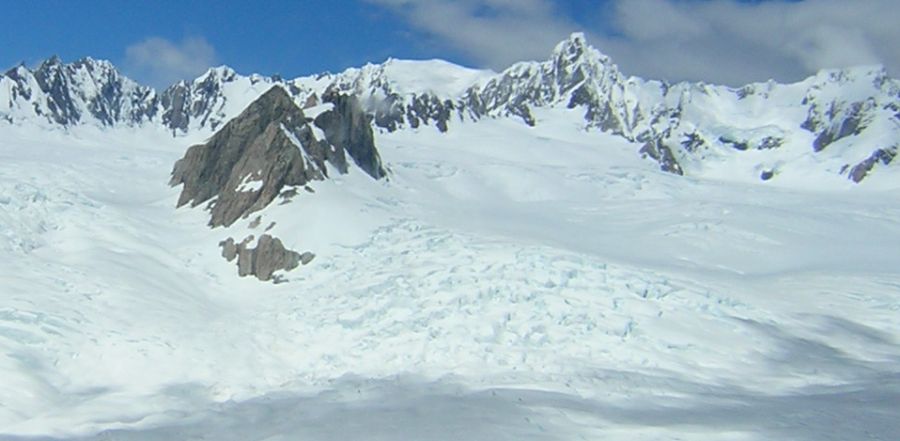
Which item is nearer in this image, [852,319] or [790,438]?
[790,438]

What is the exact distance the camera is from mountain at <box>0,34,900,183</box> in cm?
11862

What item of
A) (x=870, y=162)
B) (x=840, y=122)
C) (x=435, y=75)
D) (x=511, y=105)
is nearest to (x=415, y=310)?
(x=511, y=105)

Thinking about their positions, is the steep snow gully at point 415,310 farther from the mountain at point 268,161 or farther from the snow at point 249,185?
the mountain at point 268,161

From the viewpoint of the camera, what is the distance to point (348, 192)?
39.4 meters

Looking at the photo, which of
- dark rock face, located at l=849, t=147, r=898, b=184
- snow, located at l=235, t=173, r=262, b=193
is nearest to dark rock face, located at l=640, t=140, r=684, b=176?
dark rock face, located at l=849, t=147, r=898, b=184

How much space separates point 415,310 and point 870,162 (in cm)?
15836

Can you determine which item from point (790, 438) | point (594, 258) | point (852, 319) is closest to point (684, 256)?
point (594, 258)

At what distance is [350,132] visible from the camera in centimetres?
5062

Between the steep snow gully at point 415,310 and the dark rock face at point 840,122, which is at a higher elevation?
the dark rock face at point 840,122

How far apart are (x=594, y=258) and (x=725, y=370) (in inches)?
380

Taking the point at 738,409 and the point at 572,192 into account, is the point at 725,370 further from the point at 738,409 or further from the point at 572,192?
the point at 572,192

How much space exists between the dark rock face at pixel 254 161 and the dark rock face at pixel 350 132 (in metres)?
2.88

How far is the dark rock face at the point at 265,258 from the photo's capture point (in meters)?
29.9

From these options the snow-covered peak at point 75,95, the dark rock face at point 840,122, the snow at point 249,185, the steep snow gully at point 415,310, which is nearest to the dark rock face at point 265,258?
the steep snow gully at point 415,310
